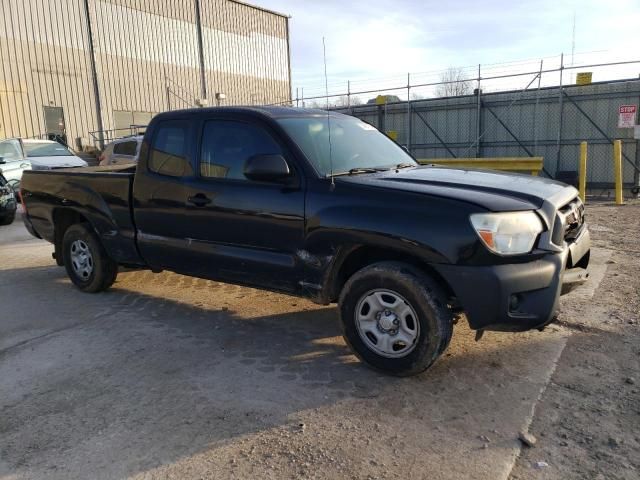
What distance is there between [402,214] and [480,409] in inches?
50.6

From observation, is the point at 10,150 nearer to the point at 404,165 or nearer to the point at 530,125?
the point at 404,165

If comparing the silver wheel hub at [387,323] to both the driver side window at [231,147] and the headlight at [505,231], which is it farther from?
the driver side window at [231,147]

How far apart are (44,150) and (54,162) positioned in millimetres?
896

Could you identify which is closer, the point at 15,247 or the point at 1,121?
the point at 15,247

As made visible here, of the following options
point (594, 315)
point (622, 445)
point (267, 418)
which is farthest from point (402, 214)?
point (594, 315)

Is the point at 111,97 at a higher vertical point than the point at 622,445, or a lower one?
higher

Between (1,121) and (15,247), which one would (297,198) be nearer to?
(15,247)

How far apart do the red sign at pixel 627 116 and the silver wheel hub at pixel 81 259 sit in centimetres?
1276

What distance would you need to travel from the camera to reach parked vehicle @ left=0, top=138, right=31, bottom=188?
1302 centimetres

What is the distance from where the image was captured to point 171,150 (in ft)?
15.8

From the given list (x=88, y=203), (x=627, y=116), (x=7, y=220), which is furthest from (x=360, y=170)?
(x=627, y=116)

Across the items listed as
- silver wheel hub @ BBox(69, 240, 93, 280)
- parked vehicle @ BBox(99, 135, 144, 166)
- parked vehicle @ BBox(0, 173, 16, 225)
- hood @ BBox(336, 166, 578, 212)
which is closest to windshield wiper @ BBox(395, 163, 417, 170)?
hood @ BBox(336, 166, 578, 212)

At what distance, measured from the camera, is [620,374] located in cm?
355

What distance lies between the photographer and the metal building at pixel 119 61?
21.0 meters
